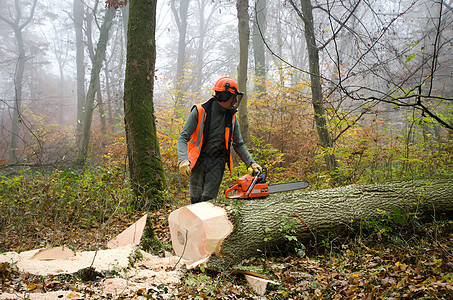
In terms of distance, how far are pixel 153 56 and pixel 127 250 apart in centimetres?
399

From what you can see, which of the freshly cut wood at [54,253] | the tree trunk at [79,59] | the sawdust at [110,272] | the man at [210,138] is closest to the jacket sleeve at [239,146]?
the man at [210,138]

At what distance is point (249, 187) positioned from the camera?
3611 mm

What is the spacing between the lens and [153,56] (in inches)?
228

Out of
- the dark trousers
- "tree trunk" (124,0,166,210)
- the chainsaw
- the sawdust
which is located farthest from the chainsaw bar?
"tree trunk" (124,0,166,210)

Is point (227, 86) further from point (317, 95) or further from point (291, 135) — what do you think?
point (291, 135)

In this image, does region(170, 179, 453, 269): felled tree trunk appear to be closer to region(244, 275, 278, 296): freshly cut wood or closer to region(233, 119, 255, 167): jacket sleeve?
region(244, 275, 278, 296): freshly cut wood

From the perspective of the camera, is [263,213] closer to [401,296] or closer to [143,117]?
[401,296]

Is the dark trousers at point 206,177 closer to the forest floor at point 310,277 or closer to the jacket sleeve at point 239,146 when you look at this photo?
the jacket sleeve at point 239,146

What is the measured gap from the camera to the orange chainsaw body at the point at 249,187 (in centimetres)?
360

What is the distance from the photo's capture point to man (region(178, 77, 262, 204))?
3787 millimetres

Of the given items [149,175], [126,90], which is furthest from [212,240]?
[126,90]

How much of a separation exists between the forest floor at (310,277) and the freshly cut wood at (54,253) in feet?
0.67

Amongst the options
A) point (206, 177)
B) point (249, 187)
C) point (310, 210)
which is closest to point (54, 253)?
point (206, 177)

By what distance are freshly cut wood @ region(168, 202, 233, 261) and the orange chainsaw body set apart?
1.14 ft
